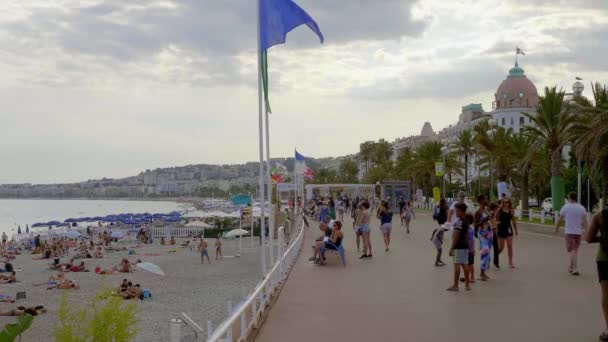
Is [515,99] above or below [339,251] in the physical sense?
above

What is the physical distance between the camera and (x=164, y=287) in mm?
23719

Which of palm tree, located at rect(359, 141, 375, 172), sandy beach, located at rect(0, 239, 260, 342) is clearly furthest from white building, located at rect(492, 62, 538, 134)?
sandy beach, located at rect(0, 239, 260, 342)

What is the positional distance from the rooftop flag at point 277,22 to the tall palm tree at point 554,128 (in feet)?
63.7

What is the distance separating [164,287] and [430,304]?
16.1m

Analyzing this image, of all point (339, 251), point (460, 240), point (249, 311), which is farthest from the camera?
point (339, 251)

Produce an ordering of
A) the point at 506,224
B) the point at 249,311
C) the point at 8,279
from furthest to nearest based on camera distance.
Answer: the point at 8,279 → the point at 506,224 → the point at 249,311

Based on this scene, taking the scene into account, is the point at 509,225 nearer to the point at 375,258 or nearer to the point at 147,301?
the point at 375,258

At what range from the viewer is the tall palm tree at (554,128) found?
27656 millimetres

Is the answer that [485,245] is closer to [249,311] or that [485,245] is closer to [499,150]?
[249,311]

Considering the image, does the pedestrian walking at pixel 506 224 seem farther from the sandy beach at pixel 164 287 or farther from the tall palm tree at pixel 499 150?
the tall palm tree at pixel 499 150

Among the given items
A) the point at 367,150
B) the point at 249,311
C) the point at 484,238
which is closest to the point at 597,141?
the point at 484,238

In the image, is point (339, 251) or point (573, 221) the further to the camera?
point (339, 251)

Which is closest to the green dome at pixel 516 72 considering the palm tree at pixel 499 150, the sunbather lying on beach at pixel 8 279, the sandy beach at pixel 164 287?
the palm tree at pixel 499 150

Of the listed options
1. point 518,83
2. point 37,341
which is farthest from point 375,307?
point 518,83
